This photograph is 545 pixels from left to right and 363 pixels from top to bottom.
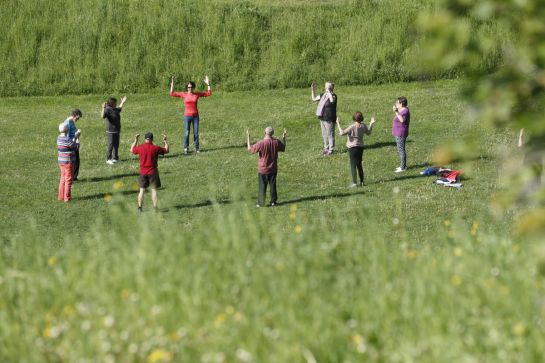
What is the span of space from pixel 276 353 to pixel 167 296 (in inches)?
58.6

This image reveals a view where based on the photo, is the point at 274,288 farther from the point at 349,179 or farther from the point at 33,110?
the point at 33,110

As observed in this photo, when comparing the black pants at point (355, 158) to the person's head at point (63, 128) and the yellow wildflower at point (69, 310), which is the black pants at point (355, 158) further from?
the yellow wildflower at point (69, 310)

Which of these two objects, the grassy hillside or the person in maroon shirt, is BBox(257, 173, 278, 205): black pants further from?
the grassy hillside

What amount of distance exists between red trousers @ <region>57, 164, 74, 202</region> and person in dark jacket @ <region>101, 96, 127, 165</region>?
14.9ft

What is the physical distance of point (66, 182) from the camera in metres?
25.7

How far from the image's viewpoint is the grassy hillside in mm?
48156

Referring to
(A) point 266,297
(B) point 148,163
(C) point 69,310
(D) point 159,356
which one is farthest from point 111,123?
(D) point 159,356

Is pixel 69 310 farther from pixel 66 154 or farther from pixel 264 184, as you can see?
pixel 66 154

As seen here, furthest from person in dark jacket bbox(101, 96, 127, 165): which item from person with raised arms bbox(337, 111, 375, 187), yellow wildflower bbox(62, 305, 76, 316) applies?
yellow wildflower bbox(62, 305, 76, 316)

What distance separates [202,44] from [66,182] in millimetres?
25196

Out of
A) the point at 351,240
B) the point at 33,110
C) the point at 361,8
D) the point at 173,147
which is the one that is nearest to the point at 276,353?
the point at 351,240

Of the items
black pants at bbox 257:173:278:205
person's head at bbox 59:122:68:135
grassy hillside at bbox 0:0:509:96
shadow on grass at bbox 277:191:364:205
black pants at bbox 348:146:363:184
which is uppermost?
grassy hillside at bbox 0:0:509:96

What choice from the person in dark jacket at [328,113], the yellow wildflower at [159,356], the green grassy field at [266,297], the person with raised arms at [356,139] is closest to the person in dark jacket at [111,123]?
the person in dark jacket at [328,113]

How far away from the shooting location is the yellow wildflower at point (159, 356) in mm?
8750
